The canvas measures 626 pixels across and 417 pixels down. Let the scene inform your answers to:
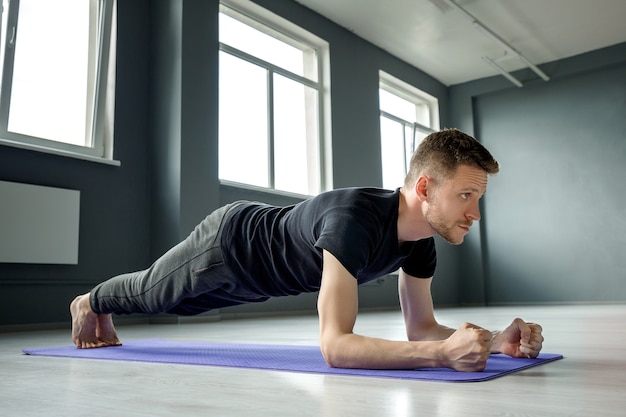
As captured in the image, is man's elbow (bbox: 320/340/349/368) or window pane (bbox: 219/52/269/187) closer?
man's elbow (bbox: 320/340/349/368)

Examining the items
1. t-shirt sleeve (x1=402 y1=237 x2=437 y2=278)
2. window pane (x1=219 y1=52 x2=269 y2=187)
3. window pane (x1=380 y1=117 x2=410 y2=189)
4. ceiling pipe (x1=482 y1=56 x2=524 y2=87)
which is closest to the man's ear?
t-shirt sleeve (x1=402 y1=237 x2=437 y2=278)

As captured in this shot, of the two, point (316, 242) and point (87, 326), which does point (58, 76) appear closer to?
point (87, 326)

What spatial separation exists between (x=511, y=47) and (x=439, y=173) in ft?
21.4

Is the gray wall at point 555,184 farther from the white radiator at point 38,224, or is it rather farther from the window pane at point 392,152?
the white radiator at point 38,224

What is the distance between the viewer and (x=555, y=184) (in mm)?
8117

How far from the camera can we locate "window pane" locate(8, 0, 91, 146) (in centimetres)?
427

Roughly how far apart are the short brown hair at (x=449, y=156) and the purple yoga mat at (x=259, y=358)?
0.49m

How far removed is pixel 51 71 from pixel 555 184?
6.24 m

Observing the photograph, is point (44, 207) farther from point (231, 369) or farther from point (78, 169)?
point (231, 369)

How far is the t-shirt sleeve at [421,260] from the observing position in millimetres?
1849

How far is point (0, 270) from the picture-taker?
388 centimetres

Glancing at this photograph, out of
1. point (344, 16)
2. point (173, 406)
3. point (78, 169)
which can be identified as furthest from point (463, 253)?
point (173, 406)

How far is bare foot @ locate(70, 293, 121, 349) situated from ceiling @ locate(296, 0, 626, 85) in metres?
4.74

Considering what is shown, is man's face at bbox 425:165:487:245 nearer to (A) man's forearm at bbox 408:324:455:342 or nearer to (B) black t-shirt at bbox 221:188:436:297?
(B) black t-shirt at bbox 221:188:436:297
